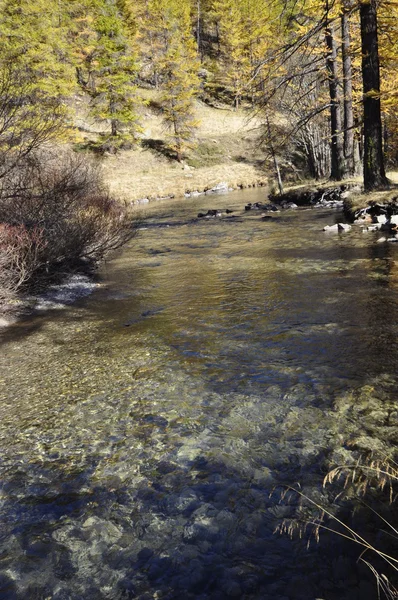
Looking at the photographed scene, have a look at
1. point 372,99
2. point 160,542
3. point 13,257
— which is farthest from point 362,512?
point 372,99

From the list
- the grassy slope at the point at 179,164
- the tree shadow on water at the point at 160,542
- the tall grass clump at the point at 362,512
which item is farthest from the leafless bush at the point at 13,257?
the grassy slope at the point at 179,164

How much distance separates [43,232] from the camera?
947 cm

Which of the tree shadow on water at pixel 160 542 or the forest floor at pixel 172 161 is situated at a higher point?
the forest floor at pixel 172 161

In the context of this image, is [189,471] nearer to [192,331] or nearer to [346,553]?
[346,553]

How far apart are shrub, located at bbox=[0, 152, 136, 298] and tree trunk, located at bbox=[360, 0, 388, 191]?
26.5 ft

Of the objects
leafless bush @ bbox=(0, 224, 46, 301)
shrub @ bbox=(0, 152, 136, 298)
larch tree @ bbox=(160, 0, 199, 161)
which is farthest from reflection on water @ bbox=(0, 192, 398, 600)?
larch tree @ bbox=(160, 0, 199, 161)

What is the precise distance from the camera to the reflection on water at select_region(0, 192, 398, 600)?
242 centimetres

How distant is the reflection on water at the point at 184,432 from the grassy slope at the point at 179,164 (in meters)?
28.0

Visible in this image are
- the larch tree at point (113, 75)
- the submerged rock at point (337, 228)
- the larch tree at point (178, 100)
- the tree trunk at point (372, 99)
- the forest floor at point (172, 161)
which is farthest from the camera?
the larch tree at point (178, 100)

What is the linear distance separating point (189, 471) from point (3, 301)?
565 centimetres

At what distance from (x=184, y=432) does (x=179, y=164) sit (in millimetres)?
43046

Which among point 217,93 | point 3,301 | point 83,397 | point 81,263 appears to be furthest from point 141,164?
point 83,397

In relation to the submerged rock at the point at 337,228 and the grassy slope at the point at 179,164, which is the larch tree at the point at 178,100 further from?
the submerged rock at the point at 337,228

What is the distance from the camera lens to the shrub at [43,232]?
301 inches
